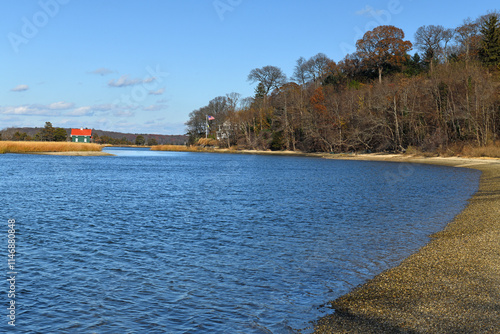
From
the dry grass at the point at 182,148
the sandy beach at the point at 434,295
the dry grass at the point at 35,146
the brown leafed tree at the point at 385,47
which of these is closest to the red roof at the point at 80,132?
the dry grass at the point at 182,148

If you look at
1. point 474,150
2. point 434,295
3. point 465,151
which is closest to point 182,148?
point 465,151

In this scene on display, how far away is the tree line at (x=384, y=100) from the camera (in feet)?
224

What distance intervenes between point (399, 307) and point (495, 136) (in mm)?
62956

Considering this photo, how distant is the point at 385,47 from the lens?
110 m

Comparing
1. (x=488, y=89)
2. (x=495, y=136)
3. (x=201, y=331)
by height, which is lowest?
(x=201, y=331)

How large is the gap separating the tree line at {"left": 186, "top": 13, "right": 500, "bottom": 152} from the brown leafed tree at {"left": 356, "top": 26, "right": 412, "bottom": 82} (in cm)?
25

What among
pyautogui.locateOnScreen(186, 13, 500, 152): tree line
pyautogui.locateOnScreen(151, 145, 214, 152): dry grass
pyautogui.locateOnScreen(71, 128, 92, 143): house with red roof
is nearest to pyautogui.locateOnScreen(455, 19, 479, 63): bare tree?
pyautogui.locateOnScreen(186, 13, 500, 152): tree line

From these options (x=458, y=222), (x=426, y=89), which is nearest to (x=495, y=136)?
(x=426, y=89)

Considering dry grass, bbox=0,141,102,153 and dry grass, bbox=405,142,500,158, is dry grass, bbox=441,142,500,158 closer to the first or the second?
dry grass, bbox=405,142,500,158

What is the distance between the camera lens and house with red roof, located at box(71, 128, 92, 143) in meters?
151

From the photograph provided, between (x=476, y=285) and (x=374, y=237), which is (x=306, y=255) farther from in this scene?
(x=476, y=285)

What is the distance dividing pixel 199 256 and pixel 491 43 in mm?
90361

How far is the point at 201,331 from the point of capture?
764 centimetres

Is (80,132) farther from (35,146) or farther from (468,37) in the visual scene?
(468,37)
